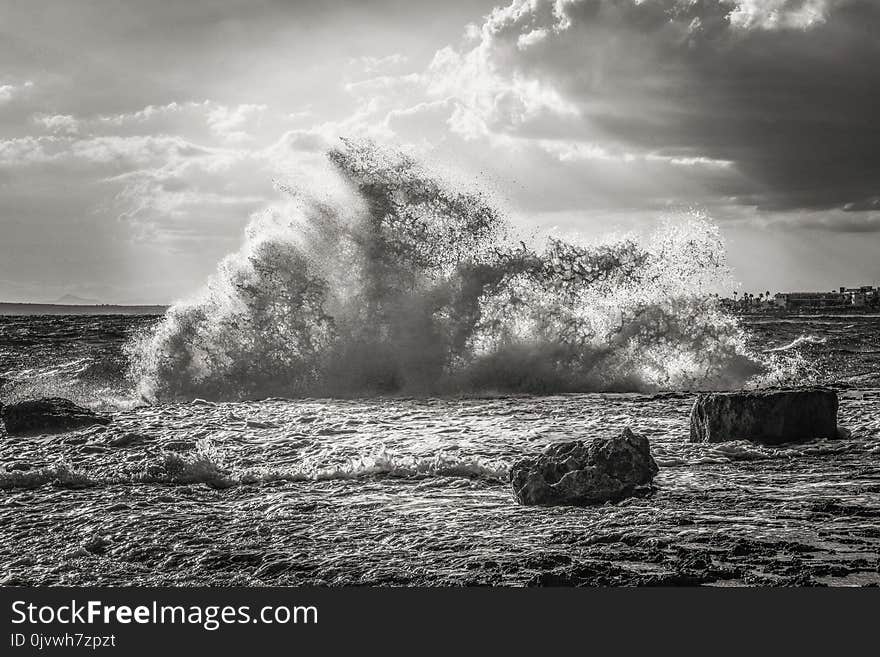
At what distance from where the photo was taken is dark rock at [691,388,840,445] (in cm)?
767

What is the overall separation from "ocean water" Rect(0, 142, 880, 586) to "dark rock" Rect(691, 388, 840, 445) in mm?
258

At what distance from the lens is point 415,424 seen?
31.3ft

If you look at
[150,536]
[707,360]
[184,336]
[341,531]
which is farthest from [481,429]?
[184,336]

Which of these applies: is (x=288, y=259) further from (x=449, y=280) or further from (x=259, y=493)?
(x=259, y=493)

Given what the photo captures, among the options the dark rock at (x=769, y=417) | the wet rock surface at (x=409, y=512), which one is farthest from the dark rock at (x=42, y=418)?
the dark rock at (x=769, y=417)

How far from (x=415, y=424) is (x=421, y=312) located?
21.2 ft

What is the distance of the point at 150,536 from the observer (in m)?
5.31

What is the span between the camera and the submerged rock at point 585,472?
581 cm

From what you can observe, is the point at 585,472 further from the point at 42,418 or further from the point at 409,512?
the point at 42,418

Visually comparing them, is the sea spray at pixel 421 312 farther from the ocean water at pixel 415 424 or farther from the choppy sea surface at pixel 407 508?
the choppy sea surface at pixel 407 508

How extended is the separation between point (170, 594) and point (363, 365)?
36.3 ft

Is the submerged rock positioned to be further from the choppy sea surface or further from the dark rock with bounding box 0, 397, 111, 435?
the dark rock with bounding box 0, 397, 111, 435

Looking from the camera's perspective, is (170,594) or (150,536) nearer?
(170,594)

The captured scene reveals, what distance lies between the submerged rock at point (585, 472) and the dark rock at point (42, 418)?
6162mm
